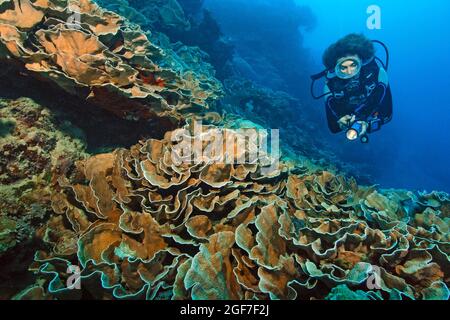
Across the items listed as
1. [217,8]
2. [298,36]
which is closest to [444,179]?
[298,36]

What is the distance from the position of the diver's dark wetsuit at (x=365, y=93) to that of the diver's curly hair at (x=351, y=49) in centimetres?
22

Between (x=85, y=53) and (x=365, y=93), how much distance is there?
490 cm

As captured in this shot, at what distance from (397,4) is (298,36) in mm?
95800

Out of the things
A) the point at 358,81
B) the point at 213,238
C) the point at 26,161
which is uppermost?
the point at 358,81

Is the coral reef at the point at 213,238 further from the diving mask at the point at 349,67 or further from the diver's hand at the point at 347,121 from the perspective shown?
the diving mask at the point at 349,67

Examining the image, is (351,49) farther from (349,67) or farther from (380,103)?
(380,103)

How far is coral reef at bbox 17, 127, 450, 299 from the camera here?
7.09 ft

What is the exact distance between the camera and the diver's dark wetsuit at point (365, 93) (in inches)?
215

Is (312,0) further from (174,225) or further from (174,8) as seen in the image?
(174,225)

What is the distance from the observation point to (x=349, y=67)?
5336 millimetres
